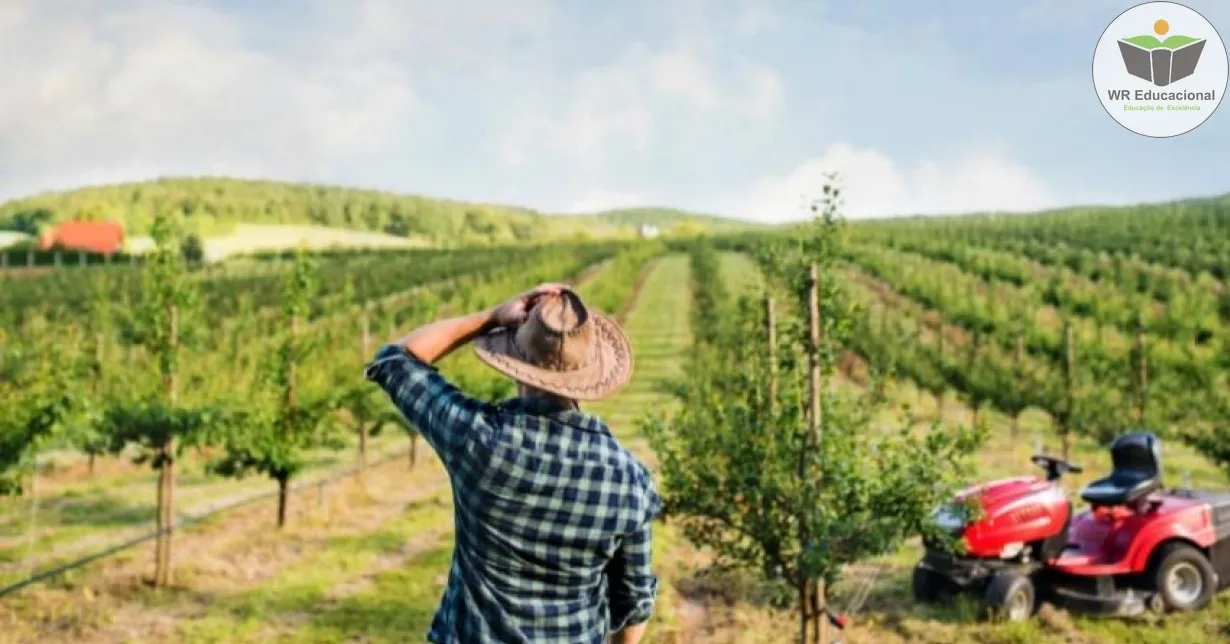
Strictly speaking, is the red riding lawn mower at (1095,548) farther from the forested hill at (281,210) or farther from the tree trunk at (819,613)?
the forested hill at (281,210)

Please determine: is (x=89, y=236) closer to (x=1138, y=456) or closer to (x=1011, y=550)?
(x=1011, y=550)

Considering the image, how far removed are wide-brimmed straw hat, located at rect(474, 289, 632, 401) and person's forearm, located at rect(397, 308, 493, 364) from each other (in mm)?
41

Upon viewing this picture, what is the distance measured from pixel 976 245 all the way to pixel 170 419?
6117 cm

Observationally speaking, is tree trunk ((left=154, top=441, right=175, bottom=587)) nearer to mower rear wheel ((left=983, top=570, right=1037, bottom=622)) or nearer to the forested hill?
mower rear wheel ((left=983, top=570, right=1037, bottom=622))

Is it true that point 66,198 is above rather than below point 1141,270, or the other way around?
above

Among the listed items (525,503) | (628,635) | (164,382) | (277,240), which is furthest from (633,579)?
(277,240)

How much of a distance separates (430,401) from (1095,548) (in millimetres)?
8431

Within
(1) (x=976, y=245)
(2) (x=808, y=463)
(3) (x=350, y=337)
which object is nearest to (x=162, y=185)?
(1) (x=976, y=245)

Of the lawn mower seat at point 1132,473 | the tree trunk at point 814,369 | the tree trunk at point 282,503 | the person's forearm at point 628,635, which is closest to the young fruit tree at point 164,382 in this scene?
the tree trunk at point 282,503

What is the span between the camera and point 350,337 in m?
27.9

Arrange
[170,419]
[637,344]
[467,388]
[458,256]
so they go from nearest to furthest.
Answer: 1. [170,419]
2. [467,388]
3. [637,344]
4. [458,256]

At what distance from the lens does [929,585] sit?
31.2 feet

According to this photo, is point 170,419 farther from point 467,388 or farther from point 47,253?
point 47,253

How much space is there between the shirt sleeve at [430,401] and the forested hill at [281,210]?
343 ft
